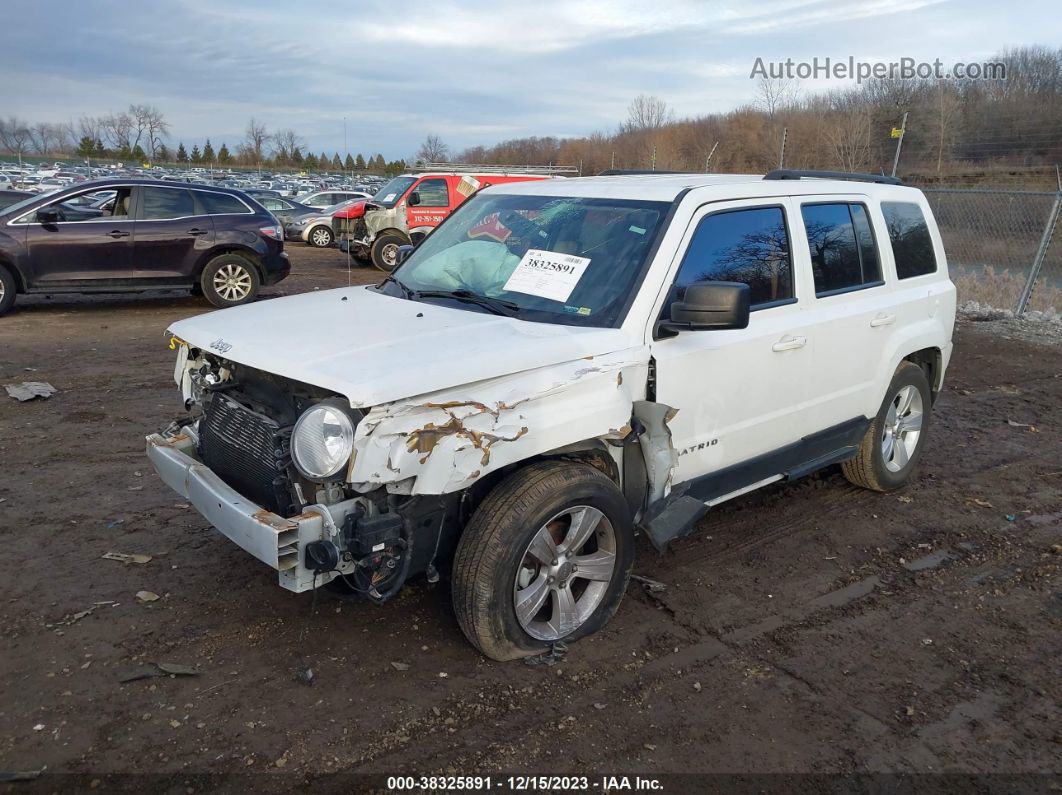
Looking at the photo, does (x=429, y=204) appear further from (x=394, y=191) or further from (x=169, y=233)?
(x=169, y=233)

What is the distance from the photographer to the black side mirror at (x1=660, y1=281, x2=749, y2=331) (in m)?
3.58

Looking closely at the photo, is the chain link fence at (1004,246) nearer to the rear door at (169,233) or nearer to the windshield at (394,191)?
the windshield at (394,191)

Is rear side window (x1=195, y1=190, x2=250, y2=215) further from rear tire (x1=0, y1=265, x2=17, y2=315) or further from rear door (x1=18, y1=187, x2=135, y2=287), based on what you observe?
rear tire (x1=0, y1=265, x2=17, y2=315)

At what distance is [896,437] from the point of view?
5703 millimetres

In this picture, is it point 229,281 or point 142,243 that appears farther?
point 229,281

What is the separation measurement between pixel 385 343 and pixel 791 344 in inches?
85.1

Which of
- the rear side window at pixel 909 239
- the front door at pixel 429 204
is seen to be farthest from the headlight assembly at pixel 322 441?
the front door at pixel 429 204

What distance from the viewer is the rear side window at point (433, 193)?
685 inches

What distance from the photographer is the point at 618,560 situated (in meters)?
3.78

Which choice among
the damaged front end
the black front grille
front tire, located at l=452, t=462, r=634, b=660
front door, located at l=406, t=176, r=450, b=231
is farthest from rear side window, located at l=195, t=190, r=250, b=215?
front tire, located at l=452, t=462, r=634, b=660

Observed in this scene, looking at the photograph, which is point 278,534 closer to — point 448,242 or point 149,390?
point 448,242

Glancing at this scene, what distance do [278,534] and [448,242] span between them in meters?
2.35

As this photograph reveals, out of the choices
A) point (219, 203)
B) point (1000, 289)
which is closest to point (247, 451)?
point (219, 203)

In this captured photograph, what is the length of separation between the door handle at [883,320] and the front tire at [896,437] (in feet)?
1.49
